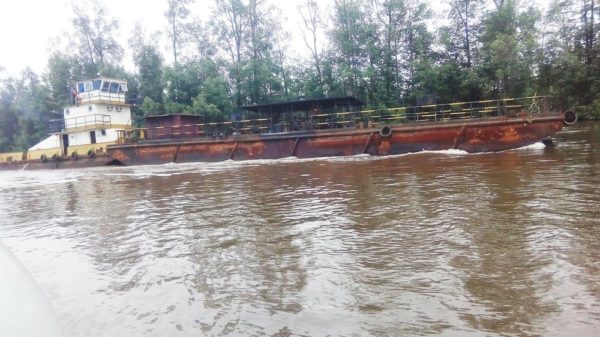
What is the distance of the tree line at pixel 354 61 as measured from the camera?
27.4 m

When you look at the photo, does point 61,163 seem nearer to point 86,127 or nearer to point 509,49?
point 86,127

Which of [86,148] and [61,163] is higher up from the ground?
[86,148]

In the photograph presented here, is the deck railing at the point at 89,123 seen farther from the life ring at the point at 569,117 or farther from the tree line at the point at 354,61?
the life ring at the point at 569,117

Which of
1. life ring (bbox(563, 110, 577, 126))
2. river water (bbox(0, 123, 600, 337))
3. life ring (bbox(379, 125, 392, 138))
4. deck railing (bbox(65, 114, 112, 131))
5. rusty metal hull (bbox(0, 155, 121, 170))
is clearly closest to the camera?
river water (bbox(0, 123, 600, 337))

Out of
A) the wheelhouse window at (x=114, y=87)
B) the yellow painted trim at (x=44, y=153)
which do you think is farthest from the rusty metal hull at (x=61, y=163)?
the wheelhouse window at (x=114, y=87)

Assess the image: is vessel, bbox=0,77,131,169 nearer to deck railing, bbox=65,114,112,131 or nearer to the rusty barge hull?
deck railing, bbox=65,114,112,131

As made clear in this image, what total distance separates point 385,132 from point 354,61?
1661cm

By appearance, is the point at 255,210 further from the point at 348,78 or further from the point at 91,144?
the point at 348,78

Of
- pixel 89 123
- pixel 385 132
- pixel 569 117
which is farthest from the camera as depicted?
pixel 89 123

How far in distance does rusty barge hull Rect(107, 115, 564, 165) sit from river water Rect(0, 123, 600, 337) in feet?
29.2

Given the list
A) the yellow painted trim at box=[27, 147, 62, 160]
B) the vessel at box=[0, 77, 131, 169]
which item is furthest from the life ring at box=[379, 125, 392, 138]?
the yellow painted trim at box=[27, 147, 62, 160]

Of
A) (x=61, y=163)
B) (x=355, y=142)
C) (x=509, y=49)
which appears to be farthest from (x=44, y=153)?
(x=509, y=49)

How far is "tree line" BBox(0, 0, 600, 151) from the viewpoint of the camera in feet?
90.0

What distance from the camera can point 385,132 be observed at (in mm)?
17688
